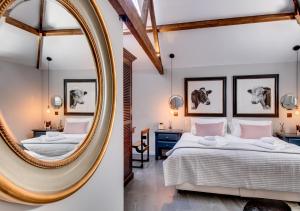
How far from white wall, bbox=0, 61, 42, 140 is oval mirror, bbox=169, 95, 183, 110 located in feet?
16.5

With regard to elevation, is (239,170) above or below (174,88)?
below

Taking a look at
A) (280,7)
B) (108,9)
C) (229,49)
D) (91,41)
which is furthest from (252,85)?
(91,41)

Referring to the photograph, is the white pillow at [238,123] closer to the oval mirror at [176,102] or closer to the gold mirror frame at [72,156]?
the oval mirror at [176,102]

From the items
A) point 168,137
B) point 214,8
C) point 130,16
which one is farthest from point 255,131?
point 130,16

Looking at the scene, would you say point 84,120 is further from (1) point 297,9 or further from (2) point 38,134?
(1) point 297,9

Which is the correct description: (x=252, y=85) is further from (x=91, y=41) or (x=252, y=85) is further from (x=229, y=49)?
(x=91, y=41)

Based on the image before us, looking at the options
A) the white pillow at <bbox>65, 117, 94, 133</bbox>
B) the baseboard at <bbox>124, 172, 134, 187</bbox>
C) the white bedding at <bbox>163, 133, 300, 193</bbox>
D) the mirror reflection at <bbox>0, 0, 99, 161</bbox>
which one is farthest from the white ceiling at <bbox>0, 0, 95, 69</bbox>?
the baseboard at <bbox>124, 172, 134, 187</bbox>

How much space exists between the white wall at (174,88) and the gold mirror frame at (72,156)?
4.61 m

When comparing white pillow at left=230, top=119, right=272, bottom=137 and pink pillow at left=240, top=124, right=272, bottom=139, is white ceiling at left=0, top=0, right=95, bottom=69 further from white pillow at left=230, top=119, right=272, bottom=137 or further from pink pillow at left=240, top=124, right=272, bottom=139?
white pillow at left=230, top=119, right=272, bottom=137

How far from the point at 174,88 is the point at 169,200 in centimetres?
352

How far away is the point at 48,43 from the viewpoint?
1.02 m

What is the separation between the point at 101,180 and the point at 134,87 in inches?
194

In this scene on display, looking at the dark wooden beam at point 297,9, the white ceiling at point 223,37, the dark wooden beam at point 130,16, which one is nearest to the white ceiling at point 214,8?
the white ceiling at point 223,37

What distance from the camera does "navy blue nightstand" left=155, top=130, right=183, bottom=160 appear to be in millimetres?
5363
